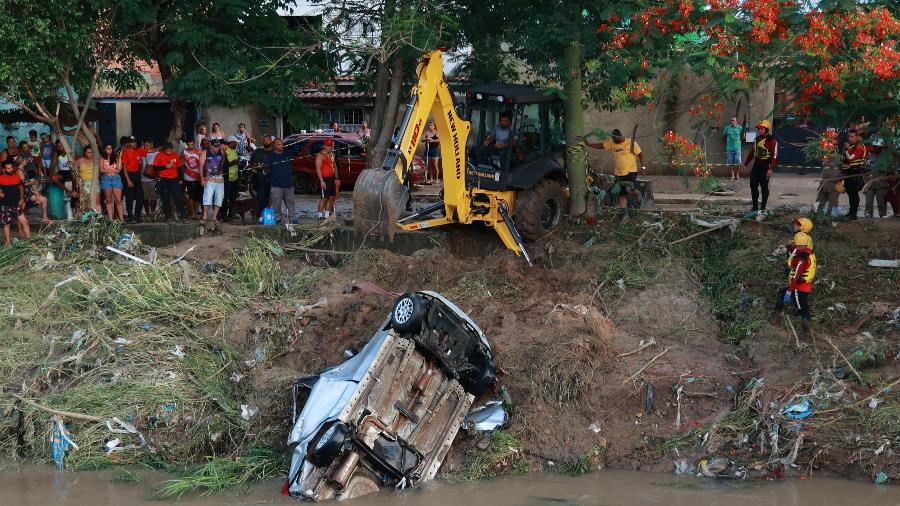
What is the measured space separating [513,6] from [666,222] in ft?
12.7

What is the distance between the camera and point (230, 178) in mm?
17750

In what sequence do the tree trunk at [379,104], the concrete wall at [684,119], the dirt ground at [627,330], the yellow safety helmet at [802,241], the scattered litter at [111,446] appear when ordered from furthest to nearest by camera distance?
the concrete wall at [684,119]
the tree trunk at [379,104]
the yellow safety helmet at [802,241]
the scattered litter at [111,446]
the dirt ground at [627,330]

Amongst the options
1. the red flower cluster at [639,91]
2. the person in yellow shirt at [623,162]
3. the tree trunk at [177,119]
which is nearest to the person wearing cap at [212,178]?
the tree trunk at [177,119]

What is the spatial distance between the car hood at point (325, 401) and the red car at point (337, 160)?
12.0 metres

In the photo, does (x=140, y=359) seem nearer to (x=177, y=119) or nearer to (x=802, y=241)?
(x=802, y=241)

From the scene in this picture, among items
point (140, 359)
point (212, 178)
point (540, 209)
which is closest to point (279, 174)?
point (212, 178)

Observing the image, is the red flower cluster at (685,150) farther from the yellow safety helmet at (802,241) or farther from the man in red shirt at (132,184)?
the man in red shirt at (132,184)

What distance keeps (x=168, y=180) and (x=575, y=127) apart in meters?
6.60

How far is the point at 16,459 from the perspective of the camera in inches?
453

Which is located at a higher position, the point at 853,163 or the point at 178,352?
the point at 853,163

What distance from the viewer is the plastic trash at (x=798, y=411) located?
425 inches

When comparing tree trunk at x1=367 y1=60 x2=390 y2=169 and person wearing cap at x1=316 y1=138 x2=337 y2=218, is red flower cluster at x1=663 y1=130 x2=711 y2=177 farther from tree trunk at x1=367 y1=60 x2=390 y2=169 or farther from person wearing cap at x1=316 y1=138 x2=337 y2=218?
→ person wearing cap at x1=316 y1=138 x2=337 y2=218

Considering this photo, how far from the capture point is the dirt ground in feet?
36.1

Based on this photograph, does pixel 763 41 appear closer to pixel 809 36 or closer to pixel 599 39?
pixel 809 36
